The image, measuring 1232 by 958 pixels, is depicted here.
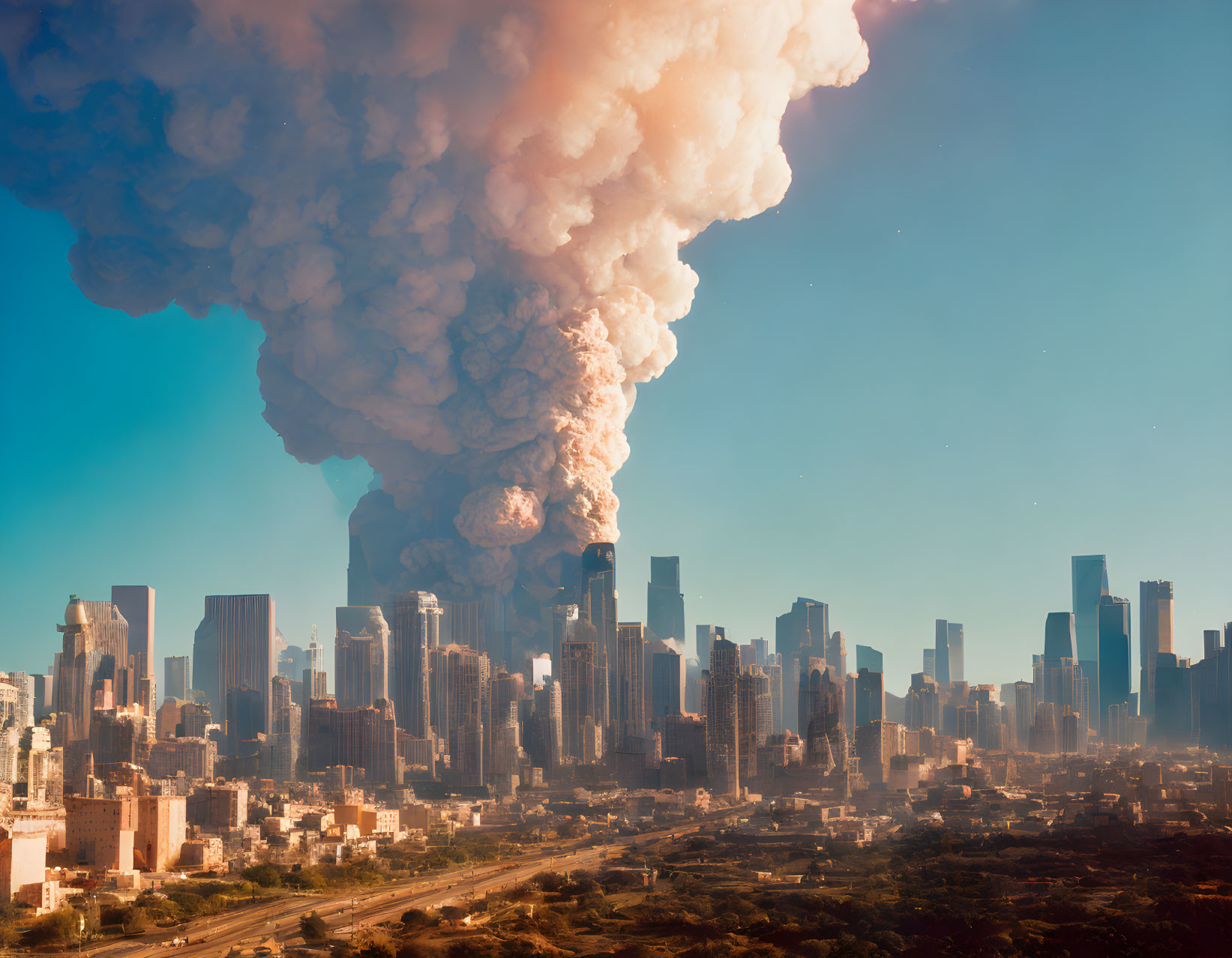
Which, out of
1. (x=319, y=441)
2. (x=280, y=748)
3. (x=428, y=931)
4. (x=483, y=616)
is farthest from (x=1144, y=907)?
(x=280, y=748)

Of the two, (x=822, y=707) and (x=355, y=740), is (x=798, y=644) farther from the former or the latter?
(x=355, y=740)

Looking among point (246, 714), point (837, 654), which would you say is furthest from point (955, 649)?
point (246, 714)

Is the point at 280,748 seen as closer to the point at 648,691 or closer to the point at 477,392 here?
the point at 648,691

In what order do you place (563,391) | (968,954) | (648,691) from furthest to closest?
(648,691), (563,391), (968,954)

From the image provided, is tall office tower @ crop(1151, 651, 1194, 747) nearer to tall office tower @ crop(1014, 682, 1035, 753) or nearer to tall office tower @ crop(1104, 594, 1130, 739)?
tall office tower @ crop(1104, 594, 1130, 739)

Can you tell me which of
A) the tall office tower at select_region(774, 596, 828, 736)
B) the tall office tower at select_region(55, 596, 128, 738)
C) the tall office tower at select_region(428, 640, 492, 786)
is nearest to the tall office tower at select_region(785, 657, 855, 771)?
the tall office tower at select_region(774, 596, 828, 736)
